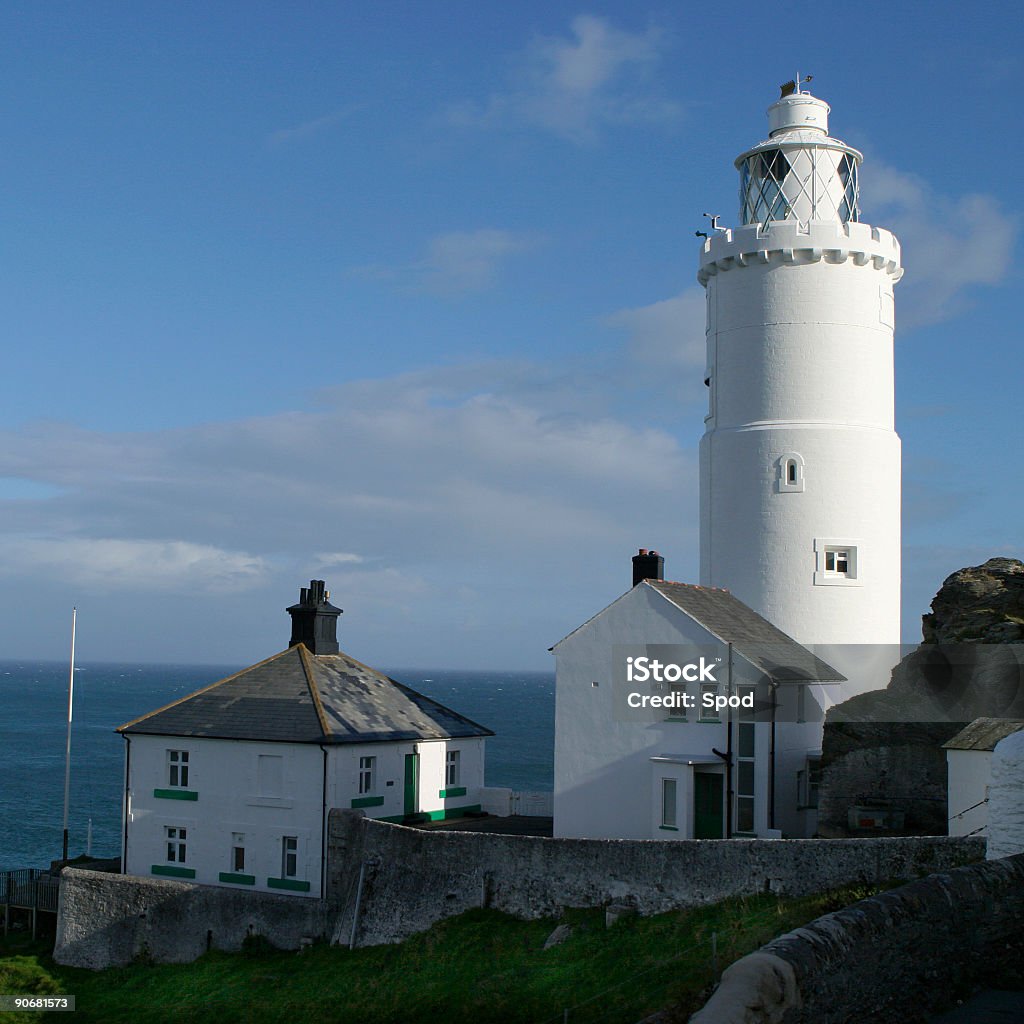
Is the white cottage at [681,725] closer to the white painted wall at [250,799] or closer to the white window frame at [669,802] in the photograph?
the white window frame at [669,802]

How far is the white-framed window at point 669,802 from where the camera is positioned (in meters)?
27.7

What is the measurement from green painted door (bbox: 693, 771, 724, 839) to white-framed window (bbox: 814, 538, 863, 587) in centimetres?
826

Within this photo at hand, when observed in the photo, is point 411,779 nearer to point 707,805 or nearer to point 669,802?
point 669,802

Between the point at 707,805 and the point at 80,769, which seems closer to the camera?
the point at 707,805

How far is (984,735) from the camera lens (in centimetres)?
2388

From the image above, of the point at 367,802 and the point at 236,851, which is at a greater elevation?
the point at 367,802

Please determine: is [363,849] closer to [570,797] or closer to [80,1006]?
[570,797]

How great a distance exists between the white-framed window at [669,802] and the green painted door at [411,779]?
7.68 m

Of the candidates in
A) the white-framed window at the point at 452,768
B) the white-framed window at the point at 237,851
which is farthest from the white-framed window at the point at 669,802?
the white-framed window at the point at 237,851

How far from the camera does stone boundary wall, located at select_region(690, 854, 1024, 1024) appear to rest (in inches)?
454

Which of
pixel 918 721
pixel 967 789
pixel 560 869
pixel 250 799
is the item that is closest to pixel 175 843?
pixel 250 799

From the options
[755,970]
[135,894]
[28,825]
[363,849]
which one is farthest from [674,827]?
[28,825]

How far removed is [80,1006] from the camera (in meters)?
27.2

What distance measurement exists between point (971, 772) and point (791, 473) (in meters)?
12.1
